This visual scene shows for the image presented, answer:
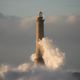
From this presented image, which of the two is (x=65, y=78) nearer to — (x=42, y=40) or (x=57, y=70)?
(x=57, y=70)

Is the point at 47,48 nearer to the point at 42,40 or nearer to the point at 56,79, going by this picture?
the point at 42,40

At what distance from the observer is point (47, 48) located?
367 feet

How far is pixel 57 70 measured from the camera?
106812 mm

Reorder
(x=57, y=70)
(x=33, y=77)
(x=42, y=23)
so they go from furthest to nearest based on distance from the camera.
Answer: (x=42, y=23) < (x=57, y=70) < (x=33, y=77)

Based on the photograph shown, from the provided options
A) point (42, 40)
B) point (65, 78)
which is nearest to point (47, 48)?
point (42, 40)

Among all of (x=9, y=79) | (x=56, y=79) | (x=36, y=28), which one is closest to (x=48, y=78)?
(x=56, y=79)

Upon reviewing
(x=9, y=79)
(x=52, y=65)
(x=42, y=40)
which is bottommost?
(x=9, y=79)

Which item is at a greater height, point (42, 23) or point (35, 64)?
point (42, 23)

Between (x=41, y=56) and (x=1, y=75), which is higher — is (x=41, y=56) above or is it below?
above

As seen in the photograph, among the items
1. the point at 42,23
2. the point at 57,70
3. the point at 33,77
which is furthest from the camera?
the point at 42,23

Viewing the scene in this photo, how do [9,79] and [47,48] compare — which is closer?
[9,79]

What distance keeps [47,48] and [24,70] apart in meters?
9.36

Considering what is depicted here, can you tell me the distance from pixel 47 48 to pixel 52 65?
562 centimetres

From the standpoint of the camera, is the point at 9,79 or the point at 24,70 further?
the point at 24,70
